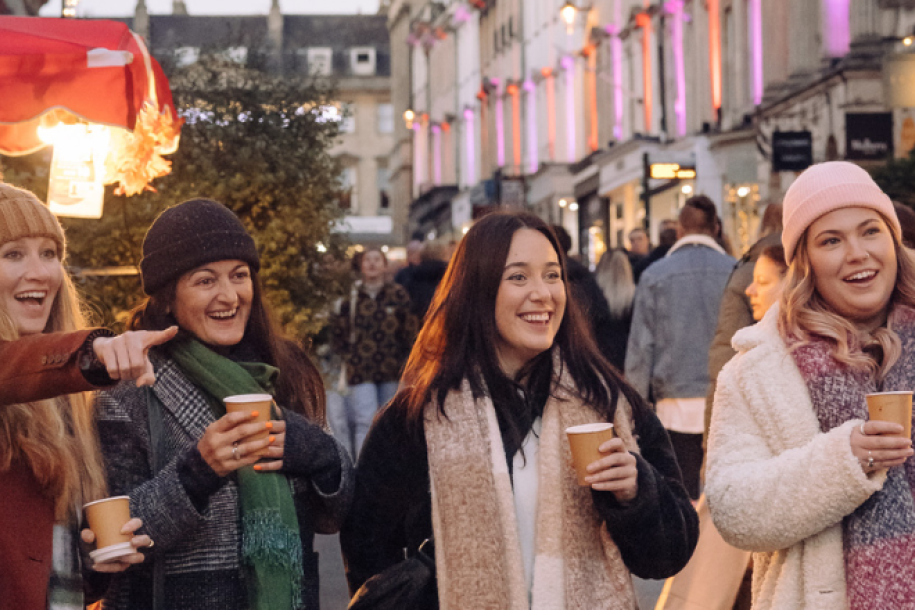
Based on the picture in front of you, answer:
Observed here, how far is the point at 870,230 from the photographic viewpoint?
3424mm

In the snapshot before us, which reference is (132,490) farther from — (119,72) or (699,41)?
(699,41)

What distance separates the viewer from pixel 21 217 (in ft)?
9.90

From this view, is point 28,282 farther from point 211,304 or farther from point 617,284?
point 617,284

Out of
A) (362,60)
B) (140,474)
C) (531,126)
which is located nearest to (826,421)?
(140,474)

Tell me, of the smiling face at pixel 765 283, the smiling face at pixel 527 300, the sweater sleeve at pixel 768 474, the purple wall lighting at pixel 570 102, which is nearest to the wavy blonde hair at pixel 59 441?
the smiling face at pixel 527 300

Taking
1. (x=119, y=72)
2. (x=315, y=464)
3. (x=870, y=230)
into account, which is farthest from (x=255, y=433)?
(x=119, y=72)

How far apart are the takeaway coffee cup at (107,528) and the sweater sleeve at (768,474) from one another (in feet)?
4.90

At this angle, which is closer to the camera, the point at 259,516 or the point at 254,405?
the point at 254,405

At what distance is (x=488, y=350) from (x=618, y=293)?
600 centimetres

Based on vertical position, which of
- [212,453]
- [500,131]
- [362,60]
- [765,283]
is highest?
[362,60]

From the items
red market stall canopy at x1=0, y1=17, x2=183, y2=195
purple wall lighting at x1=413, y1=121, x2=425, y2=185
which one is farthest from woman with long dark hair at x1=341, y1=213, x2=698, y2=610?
purple wall lighting at x1=413, y1=121, x2=425, y2=185

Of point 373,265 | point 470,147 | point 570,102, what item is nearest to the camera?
point 373,265

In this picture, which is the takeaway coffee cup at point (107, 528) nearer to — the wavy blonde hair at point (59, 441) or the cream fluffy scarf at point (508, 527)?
the wavy blonde hair at point (59, 441)

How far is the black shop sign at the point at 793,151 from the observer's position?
64.6 feet
